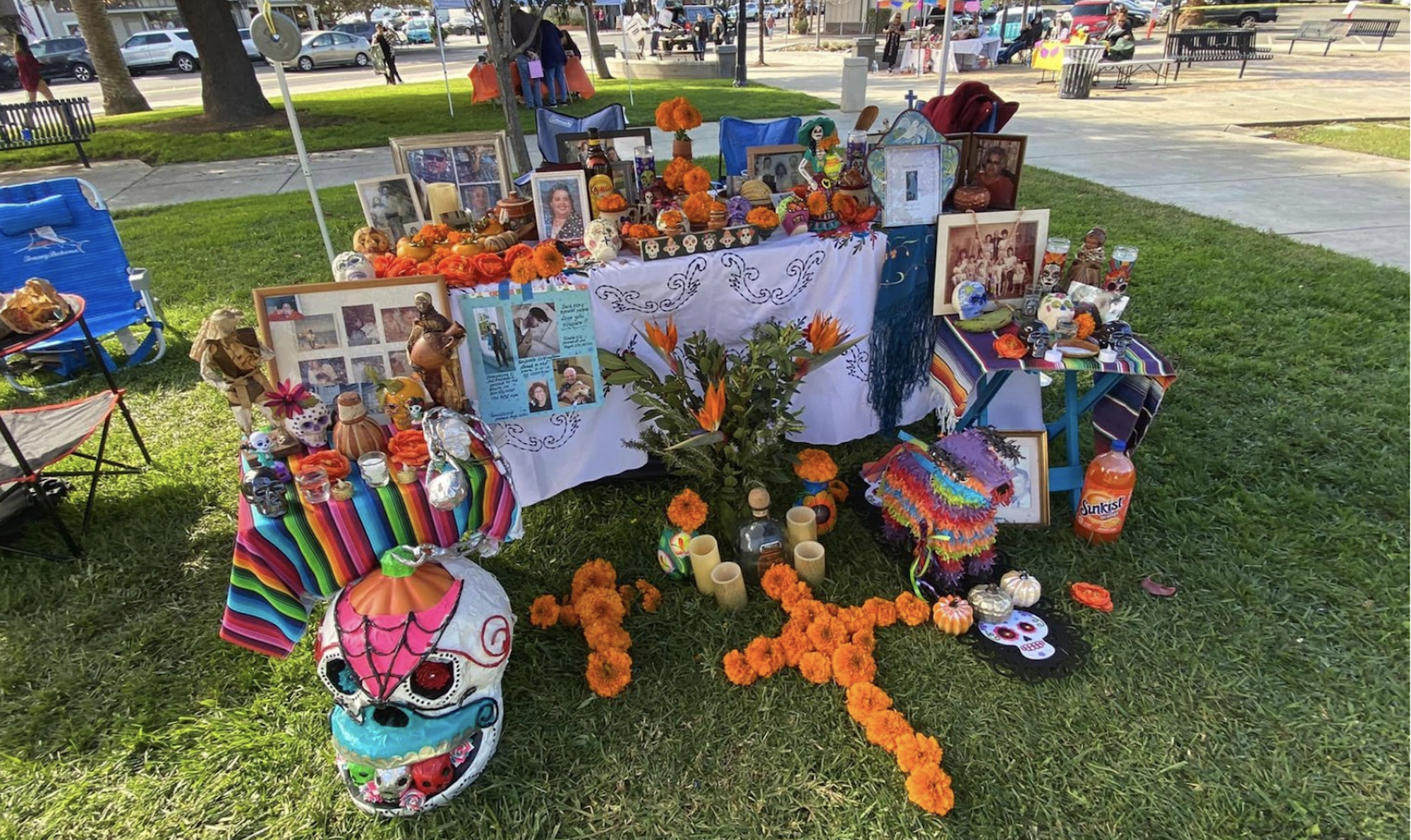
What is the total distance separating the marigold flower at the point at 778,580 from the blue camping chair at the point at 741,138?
2.12 meters

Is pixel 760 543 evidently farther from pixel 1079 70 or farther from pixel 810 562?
pixel 1079 70

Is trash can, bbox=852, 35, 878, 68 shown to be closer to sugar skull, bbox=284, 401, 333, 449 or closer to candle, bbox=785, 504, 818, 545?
candle, bbox=785, 504, 818, 545

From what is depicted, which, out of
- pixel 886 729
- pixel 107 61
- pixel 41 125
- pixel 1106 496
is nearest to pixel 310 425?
pixel 886 729

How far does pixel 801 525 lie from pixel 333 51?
25.5m

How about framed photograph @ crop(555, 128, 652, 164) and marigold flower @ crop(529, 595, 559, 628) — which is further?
framed photograph @ crop(555, 128, 652, 164)

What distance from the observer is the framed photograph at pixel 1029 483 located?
2785 millimetres

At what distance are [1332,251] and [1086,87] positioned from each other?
8.31 m

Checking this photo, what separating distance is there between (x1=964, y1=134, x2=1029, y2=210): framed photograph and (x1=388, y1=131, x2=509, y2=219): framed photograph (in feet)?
6.51

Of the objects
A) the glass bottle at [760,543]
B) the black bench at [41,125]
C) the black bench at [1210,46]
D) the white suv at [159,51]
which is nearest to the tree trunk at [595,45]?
the black bench at [41,125]

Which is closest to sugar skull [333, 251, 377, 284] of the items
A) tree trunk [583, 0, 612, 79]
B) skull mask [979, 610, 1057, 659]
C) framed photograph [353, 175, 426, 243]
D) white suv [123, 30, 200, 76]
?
framed photograph [353, 175, 426, 243]

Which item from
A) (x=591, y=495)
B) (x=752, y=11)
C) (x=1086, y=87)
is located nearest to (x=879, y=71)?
(x=1086, y=87)

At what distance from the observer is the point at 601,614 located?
2506mm

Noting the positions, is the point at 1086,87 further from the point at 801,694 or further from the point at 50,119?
the point at 50,119

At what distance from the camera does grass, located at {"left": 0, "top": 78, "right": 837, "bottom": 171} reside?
9.88 meters
